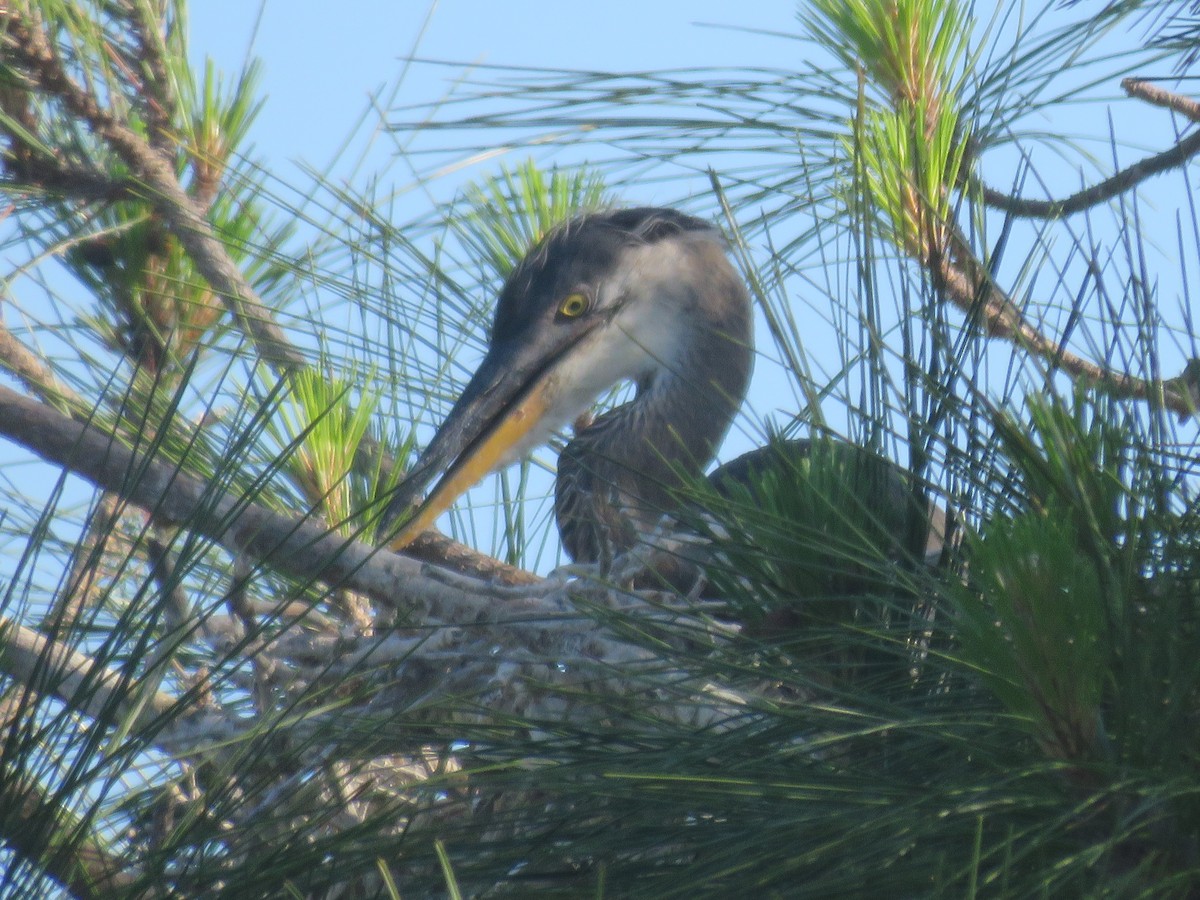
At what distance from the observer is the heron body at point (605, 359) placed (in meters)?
1.88

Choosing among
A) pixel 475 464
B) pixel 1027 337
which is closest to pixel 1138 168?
pixel 1027 337

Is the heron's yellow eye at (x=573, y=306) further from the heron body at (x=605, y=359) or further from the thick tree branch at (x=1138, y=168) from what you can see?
the thick tree branch at (x=1138, y=168)

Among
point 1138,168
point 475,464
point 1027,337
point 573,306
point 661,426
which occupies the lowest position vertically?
point 1027,337

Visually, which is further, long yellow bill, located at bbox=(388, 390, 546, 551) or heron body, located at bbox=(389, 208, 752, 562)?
heron body, located at bbox=(389, 208, 752, 562)

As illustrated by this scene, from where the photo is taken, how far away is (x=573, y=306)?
6.71 ft

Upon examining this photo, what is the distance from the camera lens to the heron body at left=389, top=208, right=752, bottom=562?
1.88 m

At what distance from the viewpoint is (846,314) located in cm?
90

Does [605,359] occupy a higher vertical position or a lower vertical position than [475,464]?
higher

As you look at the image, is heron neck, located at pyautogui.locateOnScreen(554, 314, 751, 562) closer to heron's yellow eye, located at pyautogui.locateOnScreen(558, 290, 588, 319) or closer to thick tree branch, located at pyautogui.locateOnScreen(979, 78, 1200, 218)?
heron's yellow eye, located at pyautogui.locateOnScreen(558, 290, 588, 319)

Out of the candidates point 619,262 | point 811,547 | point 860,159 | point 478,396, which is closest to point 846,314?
point 860,159

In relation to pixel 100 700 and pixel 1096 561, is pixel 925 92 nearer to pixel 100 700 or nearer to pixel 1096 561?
pixel 1096 561

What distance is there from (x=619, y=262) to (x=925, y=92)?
0.84 meters

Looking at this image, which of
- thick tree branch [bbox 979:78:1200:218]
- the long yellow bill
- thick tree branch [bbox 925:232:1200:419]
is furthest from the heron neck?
thick tree branch [bbox 925:232:1200:419]

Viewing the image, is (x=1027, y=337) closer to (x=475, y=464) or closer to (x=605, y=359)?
(x=475, y=464)
